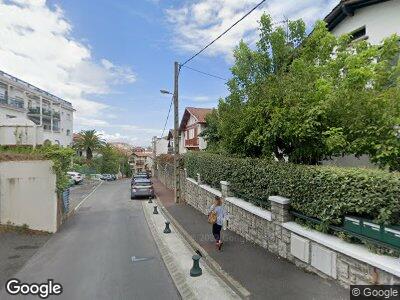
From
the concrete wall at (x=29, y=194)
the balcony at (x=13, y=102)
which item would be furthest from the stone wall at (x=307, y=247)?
the balcony at (x=13, y=102)

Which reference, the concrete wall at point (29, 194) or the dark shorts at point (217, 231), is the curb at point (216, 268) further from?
the concrete wall at point (29, 194)

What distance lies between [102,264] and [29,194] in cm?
604

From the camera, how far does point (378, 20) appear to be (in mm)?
13367

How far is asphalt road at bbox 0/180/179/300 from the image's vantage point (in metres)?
7.36

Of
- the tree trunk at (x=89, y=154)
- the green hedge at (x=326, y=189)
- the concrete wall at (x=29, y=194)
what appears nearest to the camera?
the green hedge at (x=326, y=189)

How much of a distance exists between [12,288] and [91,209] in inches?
532

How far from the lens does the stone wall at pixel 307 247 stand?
5754 millimetres

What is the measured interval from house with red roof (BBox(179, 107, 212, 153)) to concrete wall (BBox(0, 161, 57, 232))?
72.4ft

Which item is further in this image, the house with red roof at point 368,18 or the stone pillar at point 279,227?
the house with red roof at point 368,18

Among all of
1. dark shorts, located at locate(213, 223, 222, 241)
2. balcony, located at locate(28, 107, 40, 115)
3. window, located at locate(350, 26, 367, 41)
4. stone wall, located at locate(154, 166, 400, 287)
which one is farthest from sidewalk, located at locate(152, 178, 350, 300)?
balcony, located at locate(28, 107, 40, 115)

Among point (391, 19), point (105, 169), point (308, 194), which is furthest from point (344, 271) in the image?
point (105, 169)

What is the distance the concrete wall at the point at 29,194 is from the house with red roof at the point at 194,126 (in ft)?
72.4

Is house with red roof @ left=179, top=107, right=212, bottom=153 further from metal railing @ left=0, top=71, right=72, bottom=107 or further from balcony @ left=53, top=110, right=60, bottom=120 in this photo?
metal railing @ left=0, top=71, right=72, bottom=107

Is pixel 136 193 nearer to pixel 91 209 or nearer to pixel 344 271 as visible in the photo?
pixel 91 209
